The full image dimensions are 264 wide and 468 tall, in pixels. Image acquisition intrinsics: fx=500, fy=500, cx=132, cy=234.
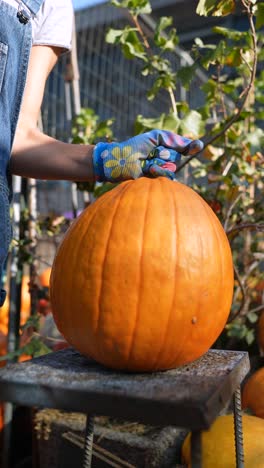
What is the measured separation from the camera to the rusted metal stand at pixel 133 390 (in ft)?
2.37

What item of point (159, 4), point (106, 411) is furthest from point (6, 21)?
point (159, 4)

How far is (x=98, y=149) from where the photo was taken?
1.12m

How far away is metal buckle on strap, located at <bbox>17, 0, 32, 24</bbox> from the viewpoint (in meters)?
1.25

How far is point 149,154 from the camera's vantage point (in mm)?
1061

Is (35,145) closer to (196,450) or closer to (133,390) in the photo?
(133,390)

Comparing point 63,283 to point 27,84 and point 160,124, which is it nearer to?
point 27,84

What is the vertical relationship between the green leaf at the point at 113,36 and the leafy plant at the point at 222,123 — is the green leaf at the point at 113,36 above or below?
above

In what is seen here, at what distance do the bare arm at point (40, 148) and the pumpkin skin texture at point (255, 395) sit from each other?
0.91m

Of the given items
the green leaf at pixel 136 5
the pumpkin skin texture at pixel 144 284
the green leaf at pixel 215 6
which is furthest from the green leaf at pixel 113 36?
the pumpkin skin texture at pixel 144 284

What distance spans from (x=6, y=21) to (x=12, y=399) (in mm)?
884

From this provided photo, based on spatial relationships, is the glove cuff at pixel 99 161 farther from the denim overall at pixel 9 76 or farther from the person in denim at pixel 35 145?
the denim overall at pixel 9 76

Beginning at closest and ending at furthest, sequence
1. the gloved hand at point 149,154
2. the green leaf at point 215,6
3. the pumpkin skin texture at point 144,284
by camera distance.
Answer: the pumpkin skin texture at point 144,284
the gloved hand at point 149,154
the green leaf at point 215,6

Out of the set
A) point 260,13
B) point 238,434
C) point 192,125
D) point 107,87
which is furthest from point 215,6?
point 107,87

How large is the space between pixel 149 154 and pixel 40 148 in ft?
1.04
